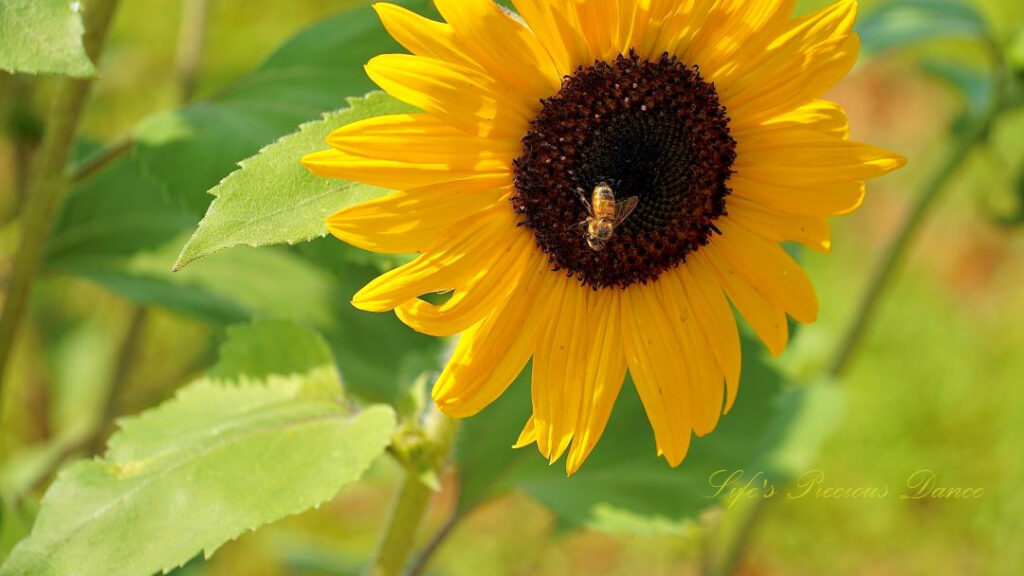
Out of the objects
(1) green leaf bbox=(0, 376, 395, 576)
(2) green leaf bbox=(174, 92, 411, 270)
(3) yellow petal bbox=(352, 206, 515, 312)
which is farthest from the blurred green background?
(2) green leaf bbox=(174, 92, 411, 270)

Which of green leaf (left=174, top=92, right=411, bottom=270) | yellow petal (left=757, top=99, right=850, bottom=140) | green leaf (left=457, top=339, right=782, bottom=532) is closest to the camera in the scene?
green leaf (left=174, top=92, right=411, bottom=270)

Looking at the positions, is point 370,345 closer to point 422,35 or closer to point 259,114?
point 259,114

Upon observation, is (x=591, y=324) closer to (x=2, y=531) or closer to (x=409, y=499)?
(x=409, y=499)

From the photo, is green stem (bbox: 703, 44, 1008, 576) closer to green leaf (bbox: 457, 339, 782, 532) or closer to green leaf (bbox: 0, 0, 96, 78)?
green leaf (bbox: 457, 339, 782, 532)

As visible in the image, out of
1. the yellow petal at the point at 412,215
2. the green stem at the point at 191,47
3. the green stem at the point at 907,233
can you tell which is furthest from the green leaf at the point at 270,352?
the green stem at the point at 907,233

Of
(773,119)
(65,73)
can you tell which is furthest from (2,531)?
(773,119)

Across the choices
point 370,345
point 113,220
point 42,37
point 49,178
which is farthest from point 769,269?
point 113,220
